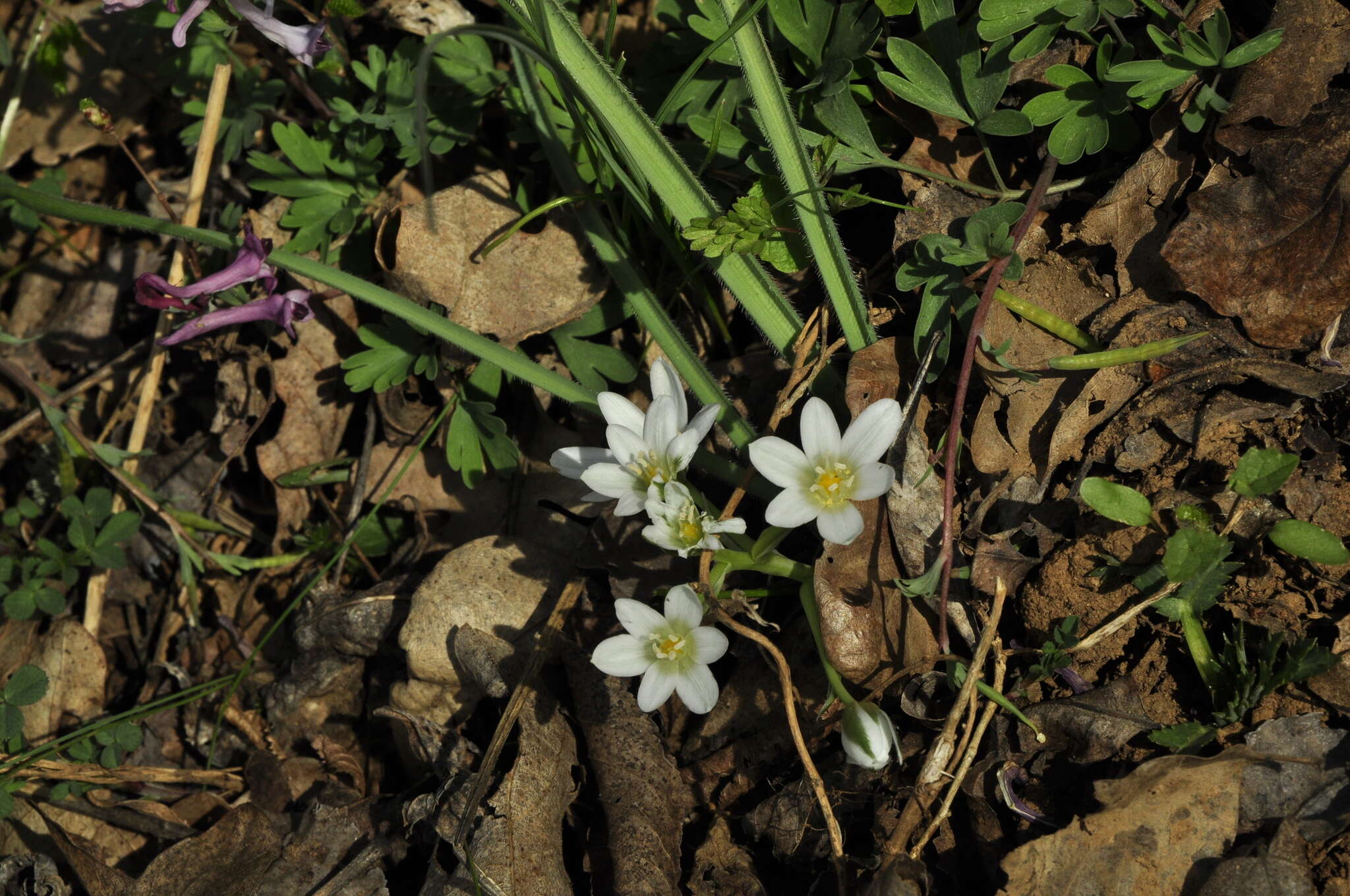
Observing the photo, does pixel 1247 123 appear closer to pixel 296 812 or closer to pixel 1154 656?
pixel 1154 656

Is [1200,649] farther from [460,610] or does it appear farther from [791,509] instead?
[460,610]

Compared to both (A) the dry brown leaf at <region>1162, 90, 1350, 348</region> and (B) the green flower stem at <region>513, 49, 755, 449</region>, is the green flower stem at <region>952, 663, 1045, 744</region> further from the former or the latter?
(A) the dry brown leaf at <region>1162, 90, 1350, 348</region>

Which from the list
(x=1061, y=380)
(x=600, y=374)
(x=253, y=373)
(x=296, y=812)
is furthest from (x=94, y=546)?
(x=1061, y=380)

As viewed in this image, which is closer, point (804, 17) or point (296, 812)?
point (804, 17)

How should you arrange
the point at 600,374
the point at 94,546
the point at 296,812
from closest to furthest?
the point at 296,812
the point at 600,374
the point at 94,546

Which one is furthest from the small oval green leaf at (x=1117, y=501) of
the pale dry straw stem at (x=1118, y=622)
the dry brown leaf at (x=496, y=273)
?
the dry brown leaf at (x=496, y=273)

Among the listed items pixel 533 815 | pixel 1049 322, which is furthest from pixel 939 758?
pixel 1049 322

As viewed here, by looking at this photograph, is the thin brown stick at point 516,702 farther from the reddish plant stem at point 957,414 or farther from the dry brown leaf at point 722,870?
the reddish plant stem at point 957,414
